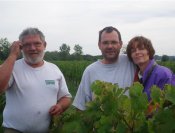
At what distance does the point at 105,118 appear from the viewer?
→ 3.50ft

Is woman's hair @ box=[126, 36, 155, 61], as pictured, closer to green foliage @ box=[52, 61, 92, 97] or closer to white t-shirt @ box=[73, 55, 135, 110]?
white t-shirt @ box=[73, 55, 135, 110]

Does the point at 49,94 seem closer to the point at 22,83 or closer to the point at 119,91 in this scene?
the point at 22,83

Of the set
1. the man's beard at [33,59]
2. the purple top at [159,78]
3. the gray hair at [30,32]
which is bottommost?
the purple top at [159,78]

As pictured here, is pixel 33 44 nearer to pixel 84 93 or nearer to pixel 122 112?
pixel 84 93

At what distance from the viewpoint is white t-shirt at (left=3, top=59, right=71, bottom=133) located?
11.9ft

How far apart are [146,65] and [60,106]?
1218 mm

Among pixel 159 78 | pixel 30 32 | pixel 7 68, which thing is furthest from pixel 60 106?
pixel 159 78

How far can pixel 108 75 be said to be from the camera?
353cm

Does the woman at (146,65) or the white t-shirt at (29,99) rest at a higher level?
the woman at (146,65)

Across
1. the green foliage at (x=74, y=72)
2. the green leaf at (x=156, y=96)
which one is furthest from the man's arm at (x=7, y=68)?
the green foliage at (x=74, y=72)

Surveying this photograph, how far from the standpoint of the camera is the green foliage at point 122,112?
102 centimetres

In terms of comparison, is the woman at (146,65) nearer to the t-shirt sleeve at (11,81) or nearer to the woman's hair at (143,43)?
the woman's hair at (143,43)

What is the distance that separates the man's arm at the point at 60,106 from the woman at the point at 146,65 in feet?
3.41

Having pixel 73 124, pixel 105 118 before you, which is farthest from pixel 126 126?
pixel 73 124
